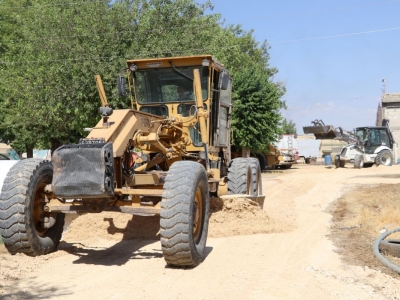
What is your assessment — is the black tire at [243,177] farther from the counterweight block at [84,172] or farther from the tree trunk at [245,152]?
the tree trunk at [245,152]

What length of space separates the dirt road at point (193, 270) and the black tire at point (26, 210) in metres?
0.21

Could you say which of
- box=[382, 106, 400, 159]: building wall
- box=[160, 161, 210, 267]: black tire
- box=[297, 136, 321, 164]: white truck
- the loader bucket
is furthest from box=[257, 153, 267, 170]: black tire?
box=[160, 161, 210, 267]: black tire

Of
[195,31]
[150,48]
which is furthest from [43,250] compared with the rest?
[195,31]

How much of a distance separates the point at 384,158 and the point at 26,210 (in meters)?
31.4

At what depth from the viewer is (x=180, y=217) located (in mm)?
7266

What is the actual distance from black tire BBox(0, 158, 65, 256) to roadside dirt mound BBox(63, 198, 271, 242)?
4.73 ft

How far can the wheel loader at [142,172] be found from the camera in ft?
24.2

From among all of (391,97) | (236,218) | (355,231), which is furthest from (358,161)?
(236,218)

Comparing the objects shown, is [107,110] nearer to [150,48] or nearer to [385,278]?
[385,278]

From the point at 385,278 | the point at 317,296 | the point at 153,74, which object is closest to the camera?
the point at 317,296

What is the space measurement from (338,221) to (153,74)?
517 centimetres

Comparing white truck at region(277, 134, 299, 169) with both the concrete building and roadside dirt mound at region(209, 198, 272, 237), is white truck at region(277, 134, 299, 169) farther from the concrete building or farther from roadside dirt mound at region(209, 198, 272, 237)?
roadside dirt mound at region(209, 198, 272, 237)

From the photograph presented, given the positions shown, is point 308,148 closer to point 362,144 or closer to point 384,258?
point 362,144

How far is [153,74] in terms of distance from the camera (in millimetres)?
10781
